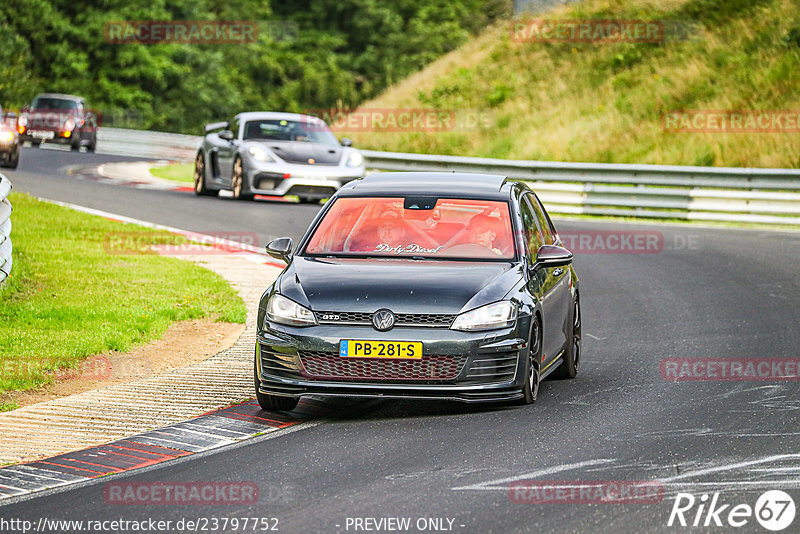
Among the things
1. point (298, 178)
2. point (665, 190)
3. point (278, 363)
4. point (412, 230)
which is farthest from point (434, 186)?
point (665, 190)

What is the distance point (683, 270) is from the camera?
679 inches

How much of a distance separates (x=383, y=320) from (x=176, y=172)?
90.5 ft

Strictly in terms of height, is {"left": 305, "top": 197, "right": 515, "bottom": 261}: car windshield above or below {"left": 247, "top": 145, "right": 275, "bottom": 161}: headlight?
above

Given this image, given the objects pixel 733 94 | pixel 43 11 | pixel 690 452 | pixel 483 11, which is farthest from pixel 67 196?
A: pixel 483 11

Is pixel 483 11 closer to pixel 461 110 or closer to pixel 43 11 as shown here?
pixel 43 11

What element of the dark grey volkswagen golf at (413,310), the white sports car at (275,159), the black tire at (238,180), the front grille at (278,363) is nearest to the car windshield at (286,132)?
the white sports car at (275,159)

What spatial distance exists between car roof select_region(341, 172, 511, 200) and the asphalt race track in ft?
4.98

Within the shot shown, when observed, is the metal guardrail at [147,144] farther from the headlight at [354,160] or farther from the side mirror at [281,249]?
the side mirror at [281,249]

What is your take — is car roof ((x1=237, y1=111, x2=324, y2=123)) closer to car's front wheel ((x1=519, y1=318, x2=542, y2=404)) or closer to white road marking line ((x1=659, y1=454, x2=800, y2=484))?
car's front wheel ((x1=519, y1=318, x2=542, y2=404))

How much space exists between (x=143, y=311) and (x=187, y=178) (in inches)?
798

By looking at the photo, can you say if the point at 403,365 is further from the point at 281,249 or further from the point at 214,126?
the point at 214,126

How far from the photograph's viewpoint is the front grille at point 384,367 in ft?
27.9

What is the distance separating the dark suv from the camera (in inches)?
1654

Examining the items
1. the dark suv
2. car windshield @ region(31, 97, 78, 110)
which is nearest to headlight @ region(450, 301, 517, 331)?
the dark suv
